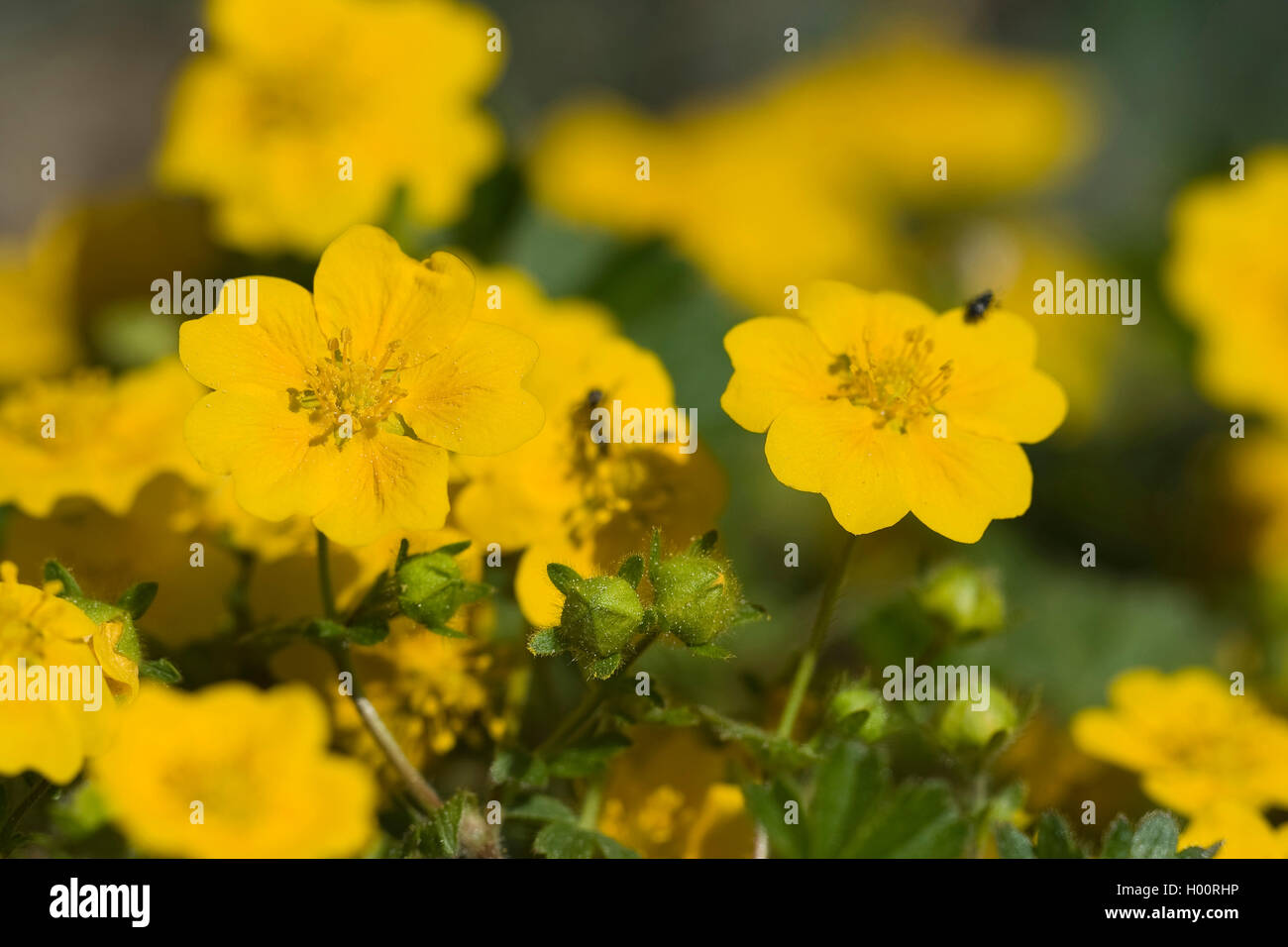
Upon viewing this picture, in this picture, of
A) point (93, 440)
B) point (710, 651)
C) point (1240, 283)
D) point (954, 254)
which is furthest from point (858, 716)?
point (954, 254)

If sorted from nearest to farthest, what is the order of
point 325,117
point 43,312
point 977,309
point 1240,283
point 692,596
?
point 692,596
point 977,309
point 325,117
point 43,312
point 1240,283

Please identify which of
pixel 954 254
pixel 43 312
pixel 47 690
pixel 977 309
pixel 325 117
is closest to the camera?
pixel 47 690

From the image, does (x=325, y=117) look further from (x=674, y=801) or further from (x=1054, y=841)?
(x=1054, y=841)

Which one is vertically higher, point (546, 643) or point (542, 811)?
point (546, 643)

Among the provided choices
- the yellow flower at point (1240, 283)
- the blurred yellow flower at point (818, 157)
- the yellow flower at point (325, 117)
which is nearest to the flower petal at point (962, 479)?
the yellow flower at point (325, 117)

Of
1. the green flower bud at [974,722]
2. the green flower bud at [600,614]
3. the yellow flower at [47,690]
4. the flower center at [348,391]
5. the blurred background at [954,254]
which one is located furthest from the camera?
the blurred background at [954,254]

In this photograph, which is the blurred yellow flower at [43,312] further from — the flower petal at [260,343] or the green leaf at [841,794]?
the green leaf at [841,794]

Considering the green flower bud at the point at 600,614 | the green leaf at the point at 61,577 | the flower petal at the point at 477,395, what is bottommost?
the green flower bud at the point at 600,614
